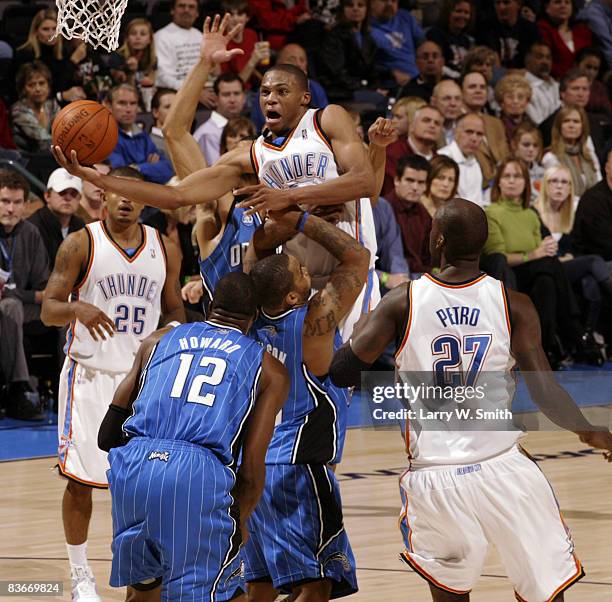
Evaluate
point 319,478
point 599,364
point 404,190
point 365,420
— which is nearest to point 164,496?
point 319,478

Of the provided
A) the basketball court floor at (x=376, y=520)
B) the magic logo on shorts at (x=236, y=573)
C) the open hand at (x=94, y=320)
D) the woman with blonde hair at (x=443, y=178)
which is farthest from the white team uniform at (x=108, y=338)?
the woman with blonde hair at (x=443, y=178)

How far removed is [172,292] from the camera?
6.30 metres

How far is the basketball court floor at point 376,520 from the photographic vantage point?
5660 mm

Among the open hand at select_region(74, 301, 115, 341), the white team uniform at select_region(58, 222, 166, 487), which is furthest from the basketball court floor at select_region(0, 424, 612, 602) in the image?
the open hand at select_region(74, 301, 115, 341)

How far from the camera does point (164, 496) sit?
3.95 metres

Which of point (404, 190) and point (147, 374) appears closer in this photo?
point (147, 374)

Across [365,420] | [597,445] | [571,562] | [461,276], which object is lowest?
[365,420]

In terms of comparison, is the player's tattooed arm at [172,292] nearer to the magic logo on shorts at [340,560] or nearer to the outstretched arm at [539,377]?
the magic logo on shorts at [340,560]

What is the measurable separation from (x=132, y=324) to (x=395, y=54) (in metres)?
8.05

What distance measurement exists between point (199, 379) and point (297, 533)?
864mm

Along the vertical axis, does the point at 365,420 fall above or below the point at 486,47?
below

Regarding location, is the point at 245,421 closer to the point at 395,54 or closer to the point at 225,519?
the point at 225,519

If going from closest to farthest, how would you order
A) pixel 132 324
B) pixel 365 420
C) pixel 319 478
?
pixel 319 478, pixel 132 324, pixel 365 420

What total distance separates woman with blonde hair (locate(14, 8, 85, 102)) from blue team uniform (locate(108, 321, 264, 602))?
742 cm
